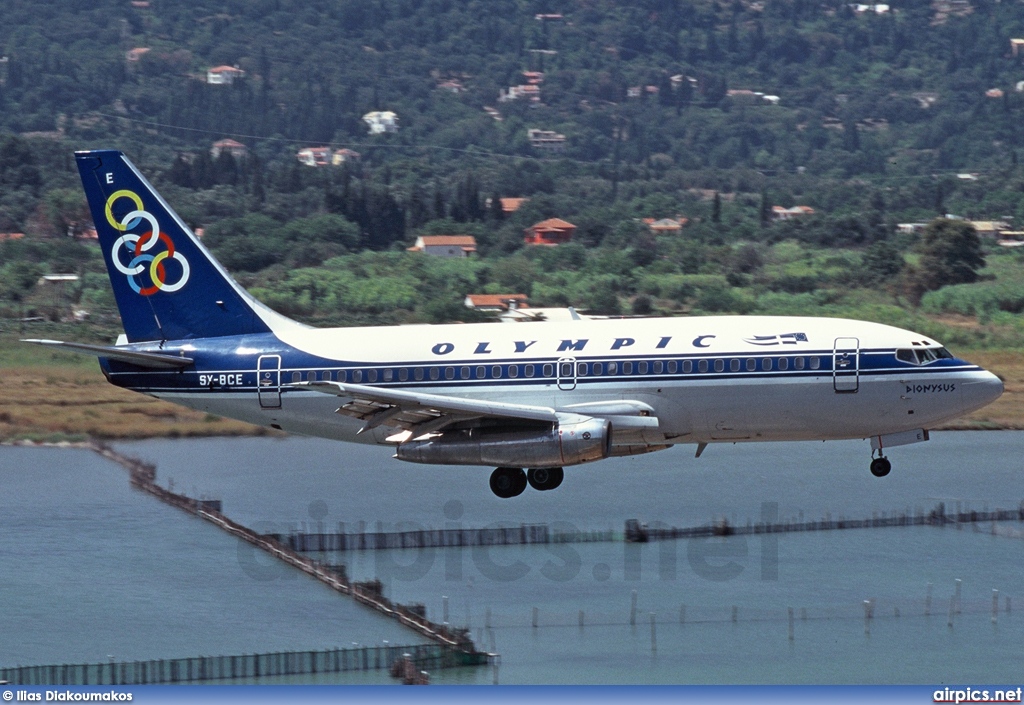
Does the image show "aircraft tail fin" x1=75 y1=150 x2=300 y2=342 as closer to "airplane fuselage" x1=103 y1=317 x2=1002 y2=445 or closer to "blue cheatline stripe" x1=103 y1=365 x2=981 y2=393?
"blue cheatline stripe" x1=103 y1=365 x2=981 y2=393

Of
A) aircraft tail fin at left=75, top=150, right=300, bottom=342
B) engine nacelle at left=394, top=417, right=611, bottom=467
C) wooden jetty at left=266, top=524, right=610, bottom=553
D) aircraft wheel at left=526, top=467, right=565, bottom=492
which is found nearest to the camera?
engine nacelle at left=394, top=417, right=611, bottom=467

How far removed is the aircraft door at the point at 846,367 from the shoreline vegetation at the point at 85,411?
50.0m

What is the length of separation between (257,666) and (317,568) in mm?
15039

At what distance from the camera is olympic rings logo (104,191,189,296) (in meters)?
66.6

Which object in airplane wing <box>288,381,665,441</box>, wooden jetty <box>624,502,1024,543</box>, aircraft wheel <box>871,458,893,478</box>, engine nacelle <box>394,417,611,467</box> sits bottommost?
wooden jetty <box>624,502,1024,543</box>

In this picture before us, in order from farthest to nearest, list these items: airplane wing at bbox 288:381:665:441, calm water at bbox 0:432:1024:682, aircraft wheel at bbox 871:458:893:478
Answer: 1. calm water at bbox 0:432:1024:682
2. aircraft wheel at bbox 871:458:893:478
3. airplane wing at bbox 288:381:665:441

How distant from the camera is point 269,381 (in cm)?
6331

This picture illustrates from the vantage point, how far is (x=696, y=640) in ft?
235

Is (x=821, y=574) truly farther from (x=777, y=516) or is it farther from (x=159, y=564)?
(x=159, y=564)

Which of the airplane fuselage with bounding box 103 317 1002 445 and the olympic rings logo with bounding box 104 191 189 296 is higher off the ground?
the olympic rings logo with bounding box 104 191 189 296

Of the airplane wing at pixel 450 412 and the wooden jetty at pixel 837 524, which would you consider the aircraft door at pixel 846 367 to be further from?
the wooden jetty at pixel 837 524

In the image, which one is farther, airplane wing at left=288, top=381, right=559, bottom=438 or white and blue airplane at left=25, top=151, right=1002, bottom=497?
white and blue airplane at left=25, top=151, right=1002, bottom=497

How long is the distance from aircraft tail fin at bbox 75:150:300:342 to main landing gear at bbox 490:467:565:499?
10496 mm
